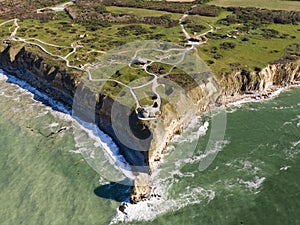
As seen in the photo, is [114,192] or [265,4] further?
[265,4]

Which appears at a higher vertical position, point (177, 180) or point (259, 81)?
point (259, 81)

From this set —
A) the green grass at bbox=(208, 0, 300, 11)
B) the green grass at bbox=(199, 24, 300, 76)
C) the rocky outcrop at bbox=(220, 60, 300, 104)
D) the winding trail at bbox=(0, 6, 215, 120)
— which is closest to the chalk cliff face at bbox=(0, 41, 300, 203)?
the rocky outcrop at bbox=(220, 60, 300, 104)

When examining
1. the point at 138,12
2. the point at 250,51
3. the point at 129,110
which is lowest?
the point at 138,12

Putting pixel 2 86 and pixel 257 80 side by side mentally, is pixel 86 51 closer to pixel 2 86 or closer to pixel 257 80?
pixel 2 86

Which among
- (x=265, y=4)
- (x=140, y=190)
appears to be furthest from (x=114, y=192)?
(x=265, y=4)

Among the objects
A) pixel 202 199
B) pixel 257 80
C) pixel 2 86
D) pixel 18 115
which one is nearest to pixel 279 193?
pixel 202 199

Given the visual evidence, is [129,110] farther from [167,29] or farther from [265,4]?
[265,4]

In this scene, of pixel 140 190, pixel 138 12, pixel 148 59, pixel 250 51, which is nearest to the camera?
pixel 140 190
